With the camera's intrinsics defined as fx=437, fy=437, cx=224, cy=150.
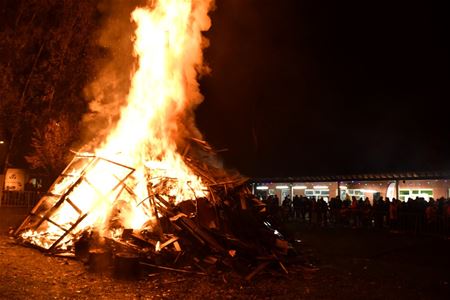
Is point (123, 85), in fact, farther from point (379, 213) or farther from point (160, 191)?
point (379, 213)

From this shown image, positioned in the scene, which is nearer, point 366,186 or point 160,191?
point 160,191

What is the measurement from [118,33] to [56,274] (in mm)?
9609

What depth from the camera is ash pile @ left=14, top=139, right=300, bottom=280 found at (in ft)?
31.1

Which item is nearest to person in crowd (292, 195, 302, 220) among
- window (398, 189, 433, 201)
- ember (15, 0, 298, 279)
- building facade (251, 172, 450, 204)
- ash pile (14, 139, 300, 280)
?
building facade (251, 172, 450, 204)

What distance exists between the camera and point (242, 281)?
28.7 ft

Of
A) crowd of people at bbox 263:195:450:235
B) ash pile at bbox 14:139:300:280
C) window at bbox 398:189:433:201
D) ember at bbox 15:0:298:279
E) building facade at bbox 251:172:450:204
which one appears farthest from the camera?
window at bbox 398:189:433:201

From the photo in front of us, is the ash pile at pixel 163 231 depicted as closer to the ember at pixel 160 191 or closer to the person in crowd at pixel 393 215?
the ember at pixel 160 191

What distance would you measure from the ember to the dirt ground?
1.75ft

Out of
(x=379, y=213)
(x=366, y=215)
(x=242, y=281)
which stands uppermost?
(x=379, y=213)

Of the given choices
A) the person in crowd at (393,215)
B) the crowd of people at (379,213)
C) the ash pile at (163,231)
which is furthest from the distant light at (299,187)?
the ash pile at (163,231)

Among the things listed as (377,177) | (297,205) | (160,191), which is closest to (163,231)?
(160,191)

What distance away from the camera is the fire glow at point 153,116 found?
1255cm

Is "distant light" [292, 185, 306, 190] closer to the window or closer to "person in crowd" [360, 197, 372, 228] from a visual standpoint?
the window

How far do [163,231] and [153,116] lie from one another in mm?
3924
